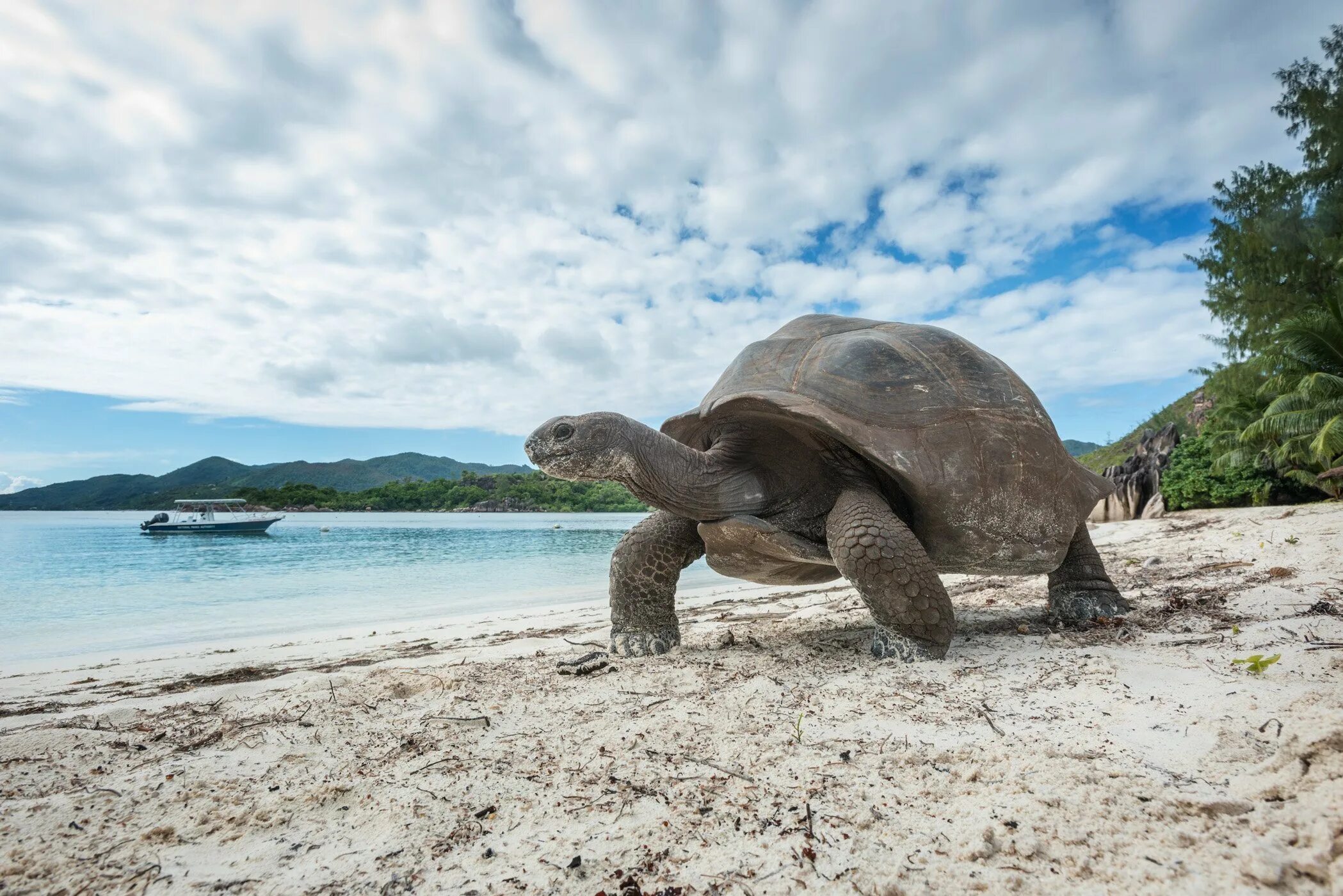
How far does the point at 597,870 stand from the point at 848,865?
1.86ft

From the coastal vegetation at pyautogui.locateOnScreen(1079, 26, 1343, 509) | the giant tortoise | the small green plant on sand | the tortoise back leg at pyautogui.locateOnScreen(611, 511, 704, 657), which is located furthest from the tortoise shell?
the coastal vegetation at pyautogui.locateOnScreen(1079, 26, 1343, 509)

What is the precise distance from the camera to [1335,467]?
15.5 m

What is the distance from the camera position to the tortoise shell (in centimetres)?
360

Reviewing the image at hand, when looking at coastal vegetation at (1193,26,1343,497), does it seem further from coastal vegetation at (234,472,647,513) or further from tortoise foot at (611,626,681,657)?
coastal vegetation at (234,472,647,513)

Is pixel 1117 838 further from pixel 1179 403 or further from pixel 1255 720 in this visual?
pixel 1179 403

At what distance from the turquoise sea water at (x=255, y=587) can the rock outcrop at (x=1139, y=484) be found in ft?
45.0

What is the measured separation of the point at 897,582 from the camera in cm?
324

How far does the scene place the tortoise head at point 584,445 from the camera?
3561 mm

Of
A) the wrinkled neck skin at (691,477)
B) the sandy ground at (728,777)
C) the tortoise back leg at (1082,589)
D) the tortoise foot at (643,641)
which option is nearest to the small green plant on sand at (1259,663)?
the sandy ground at (728,777)

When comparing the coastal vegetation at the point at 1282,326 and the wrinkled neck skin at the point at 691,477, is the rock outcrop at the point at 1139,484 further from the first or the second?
the wrinkled neck skin at the point at 691,477

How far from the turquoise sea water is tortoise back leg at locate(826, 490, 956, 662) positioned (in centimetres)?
716

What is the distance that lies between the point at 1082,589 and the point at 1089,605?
0.40 ft

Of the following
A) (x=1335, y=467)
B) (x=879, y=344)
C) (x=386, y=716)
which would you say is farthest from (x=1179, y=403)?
(x=386, y=716)

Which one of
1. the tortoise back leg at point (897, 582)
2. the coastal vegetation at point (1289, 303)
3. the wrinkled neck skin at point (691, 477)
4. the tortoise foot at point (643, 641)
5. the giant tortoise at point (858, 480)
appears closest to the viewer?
the tortoise back leg at point (897, 582)
